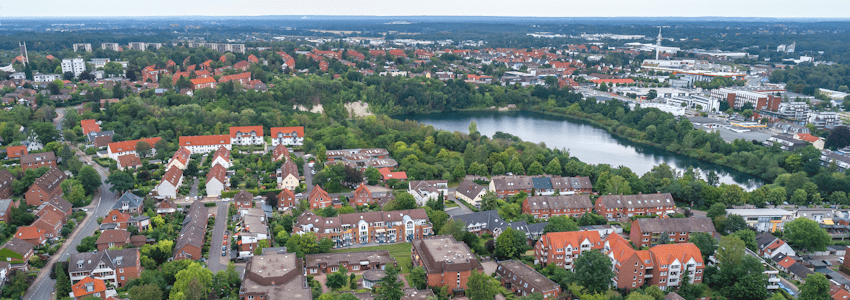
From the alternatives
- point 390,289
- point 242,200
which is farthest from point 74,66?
point 390,289

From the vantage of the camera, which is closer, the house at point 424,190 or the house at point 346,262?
the house at point 346,262

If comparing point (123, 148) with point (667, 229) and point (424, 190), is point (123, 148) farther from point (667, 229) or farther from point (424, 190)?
point (667, 229)

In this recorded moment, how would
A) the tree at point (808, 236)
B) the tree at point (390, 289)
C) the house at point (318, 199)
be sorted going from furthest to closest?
the house at point (318, 199)
the tree at point (808, 236)
the tree at point (390, 289)

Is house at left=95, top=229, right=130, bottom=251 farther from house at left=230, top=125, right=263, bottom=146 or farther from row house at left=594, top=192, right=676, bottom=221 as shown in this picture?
row house at left=594, top=192, right=676, bottom=221

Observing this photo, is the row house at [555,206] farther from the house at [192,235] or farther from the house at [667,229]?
the house at [192,235]

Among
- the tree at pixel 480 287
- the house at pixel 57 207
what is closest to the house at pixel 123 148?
the house at pixel 57 207
